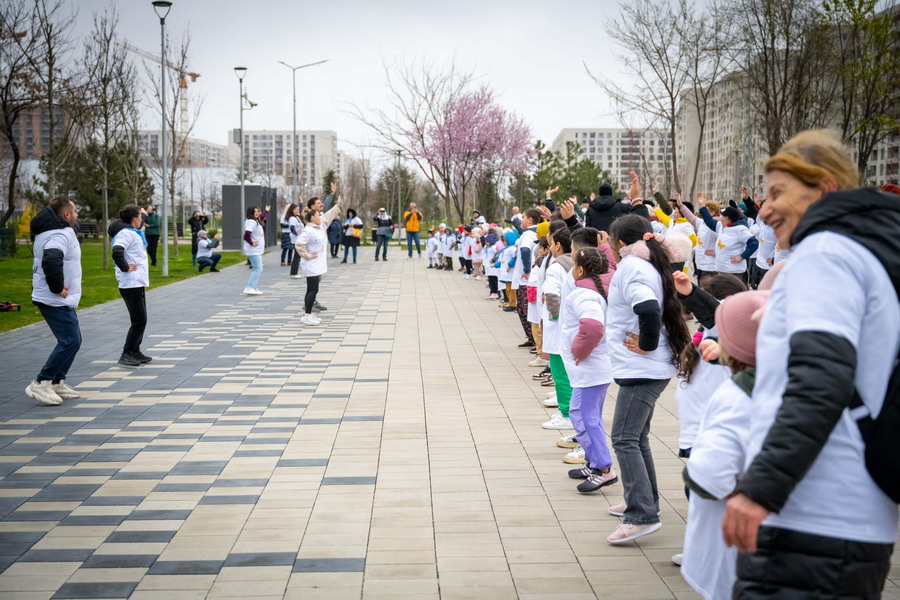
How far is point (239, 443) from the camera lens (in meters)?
7.51

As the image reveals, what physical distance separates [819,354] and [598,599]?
2.45m

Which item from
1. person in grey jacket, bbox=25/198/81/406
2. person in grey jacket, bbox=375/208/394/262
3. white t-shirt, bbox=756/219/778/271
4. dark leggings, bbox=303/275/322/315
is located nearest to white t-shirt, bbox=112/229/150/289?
person in grey jacket, bbox=25/198/81/406

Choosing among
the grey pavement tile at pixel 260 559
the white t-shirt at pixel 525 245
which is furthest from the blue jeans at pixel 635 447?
the white t-shirt at pixel 525 245

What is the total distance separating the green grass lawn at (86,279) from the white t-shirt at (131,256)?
4.50 m

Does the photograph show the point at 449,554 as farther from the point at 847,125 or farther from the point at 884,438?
the point at 847,125

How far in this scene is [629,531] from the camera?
509 centimetres

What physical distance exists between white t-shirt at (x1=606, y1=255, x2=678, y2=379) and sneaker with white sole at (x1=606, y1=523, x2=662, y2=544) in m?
0.84

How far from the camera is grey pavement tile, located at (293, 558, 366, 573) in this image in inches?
186

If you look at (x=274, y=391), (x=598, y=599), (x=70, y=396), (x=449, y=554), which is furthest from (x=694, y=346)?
(x=70, y=396)

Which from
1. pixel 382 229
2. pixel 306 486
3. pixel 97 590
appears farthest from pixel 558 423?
pixel 382 229

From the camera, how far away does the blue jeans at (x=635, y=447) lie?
16.8 ft

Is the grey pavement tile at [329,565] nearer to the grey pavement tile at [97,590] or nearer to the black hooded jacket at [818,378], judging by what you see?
the grey pavement tile at [97,590]

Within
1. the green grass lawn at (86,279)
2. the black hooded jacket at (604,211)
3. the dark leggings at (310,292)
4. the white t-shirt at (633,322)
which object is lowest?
the green grass lawn at (86,279)

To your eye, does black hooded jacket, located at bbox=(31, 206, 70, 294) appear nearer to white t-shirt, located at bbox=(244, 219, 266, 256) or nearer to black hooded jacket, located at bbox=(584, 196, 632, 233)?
black hooded jacket, located at bbox=(584, 196, 632, 233)
